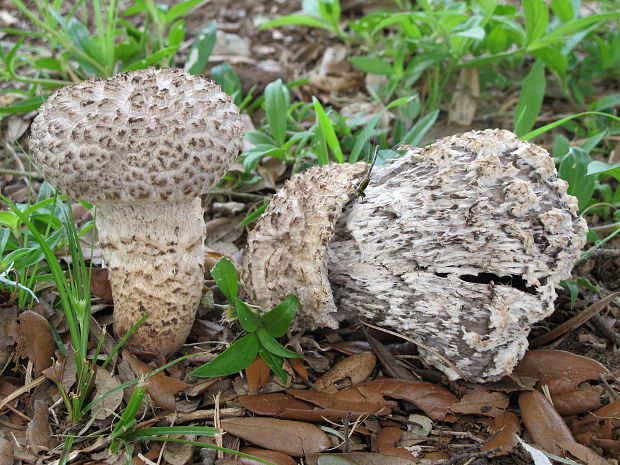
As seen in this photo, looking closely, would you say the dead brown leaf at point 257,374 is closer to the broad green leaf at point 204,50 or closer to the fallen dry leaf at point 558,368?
→ the fallen dry leaf at point 558,368

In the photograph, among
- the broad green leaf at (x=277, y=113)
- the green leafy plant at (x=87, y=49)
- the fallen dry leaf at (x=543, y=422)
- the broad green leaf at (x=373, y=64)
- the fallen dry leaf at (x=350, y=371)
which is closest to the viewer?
the fallen dry leaf at (x=543, y=422)

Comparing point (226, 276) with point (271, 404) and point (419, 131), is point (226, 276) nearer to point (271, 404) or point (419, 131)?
point (271, 404)

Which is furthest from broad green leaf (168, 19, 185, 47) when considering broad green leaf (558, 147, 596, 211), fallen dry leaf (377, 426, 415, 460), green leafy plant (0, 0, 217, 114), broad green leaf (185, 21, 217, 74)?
fallen dry leaf (377, 426, 415, 460)

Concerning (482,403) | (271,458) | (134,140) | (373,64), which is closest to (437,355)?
(482,403)

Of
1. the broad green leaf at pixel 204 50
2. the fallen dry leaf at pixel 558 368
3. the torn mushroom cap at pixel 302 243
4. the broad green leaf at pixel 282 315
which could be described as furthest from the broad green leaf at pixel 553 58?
the broad green leaf at pixel 282 315

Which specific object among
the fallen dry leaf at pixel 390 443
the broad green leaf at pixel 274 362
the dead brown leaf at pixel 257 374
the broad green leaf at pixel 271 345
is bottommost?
the fallen dry leaf at pixel 390 443

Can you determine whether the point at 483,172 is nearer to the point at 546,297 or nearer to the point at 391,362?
the point at 546,297

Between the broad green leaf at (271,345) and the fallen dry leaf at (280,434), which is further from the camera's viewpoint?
the broad green leaf at (271,345)
